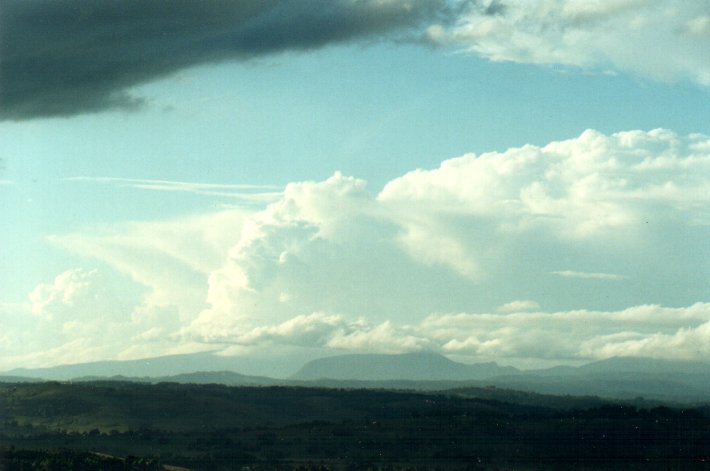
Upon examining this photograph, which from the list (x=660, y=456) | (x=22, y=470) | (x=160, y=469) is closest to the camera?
(x=22, y=470)

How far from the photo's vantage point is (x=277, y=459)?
191 m

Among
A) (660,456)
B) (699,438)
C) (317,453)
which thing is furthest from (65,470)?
(699,438)

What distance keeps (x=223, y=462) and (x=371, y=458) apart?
29.8m

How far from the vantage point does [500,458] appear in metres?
189

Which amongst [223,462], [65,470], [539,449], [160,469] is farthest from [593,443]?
[65,470]

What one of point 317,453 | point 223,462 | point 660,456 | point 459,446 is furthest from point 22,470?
point 660,456

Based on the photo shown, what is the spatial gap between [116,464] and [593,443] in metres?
99.4

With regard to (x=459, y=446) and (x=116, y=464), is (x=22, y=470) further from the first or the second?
(x=459, y=446)

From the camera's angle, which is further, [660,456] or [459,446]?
[459,446]

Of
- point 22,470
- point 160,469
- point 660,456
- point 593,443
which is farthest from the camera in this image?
point 593,443

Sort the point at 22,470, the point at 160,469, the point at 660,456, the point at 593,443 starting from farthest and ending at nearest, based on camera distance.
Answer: the point at 593,443, the point at 660,456, the point at 160,469, the point at 22,470

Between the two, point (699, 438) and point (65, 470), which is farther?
point (699, 438)

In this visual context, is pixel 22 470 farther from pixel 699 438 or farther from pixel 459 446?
pixel 699 438

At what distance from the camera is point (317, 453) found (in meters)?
195
